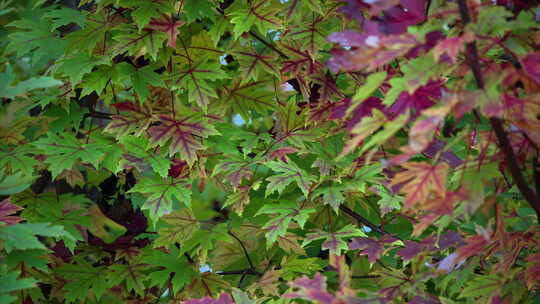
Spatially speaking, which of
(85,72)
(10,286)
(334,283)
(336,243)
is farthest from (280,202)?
(10,286)

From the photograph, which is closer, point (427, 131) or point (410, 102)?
point (427, 131)

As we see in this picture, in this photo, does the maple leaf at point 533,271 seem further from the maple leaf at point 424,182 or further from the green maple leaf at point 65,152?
the green maple leaf at point 65,152

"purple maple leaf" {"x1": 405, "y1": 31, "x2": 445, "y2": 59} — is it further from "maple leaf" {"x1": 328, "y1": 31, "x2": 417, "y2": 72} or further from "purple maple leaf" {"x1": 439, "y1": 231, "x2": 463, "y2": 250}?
"purple maple leaf" {"x1": 439, "y1": 231, "x2": 463, "y2": 250}

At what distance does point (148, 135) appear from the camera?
2.69 m

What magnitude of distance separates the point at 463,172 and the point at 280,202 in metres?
1.05

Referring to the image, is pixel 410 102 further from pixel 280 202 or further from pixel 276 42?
pixel 276 42

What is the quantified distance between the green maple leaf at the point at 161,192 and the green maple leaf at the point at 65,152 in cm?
21

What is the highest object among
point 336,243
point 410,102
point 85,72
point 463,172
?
point 410,102

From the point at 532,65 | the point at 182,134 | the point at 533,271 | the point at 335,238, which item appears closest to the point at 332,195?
the point at 335,238

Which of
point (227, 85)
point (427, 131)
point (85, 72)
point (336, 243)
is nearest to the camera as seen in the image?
point (427, 131)

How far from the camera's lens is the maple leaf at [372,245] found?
2.28 metres

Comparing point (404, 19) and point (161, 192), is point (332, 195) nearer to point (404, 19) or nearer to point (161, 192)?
point (161, 192)

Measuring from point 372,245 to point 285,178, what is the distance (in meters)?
0.40

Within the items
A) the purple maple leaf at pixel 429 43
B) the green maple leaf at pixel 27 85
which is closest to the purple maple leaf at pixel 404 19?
the purple maple leaf at pixel 429 43
